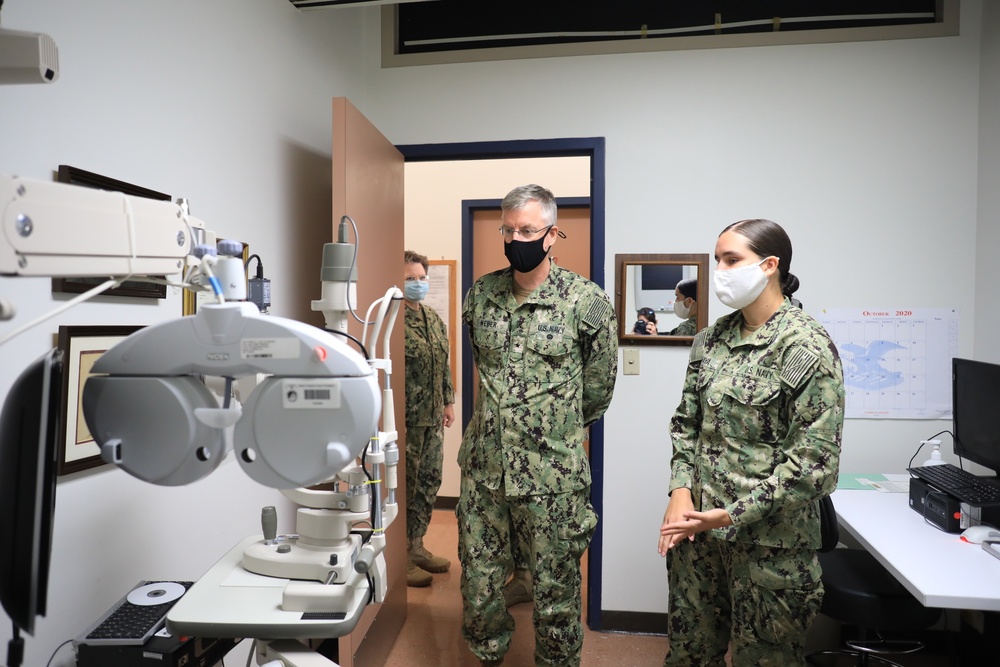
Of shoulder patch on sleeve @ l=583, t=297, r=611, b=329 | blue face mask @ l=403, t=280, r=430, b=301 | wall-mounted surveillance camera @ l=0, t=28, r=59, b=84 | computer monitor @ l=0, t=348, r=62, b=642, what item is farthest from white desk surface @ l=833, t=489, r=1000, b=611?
wall-mounted surveillance camera @ l=0, t=28, r=59, b=84

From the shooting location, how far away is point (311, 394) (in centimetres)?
89

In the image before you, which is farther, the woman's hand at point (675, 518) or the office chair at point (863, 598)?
the office chair at point (863, 598)

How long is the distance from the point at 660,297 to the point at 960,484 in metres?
1.18

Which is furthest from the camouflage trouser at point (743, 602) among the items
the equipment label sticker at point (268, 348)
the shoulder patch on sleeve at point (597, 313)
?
the equipment label sticker at point (268, 348)

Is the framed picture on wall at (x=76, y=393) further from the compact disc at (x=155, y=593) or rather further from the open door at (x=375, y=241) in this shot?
the open door at (x=375, y=241)

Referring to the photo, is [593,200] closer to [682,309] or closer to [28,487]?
[682,309]

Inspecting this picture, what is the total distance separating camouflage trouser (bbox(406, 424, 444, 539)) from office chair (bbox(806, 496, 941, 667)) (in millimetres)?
1776

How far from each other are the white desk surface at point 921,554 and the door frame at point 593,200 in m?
0.90

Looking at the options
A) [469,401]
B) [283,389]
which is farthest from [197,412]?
[469,401]

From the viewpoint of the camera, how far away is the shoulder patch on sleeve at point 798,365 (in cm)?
152

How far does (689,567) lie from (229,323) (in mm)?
1418

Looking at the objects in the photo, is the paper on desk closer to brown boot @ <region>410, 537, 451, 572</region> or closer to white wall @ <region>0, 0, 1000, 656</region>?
white wall @ <region>0, 0, 1000, 656</region>

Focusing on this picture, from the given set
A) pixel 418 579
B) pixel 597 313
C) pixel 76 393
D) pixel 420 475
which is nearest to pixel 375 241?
pixel 597 313

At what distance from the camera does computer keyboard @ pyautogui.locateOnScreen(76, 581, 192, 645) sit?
1117mm
